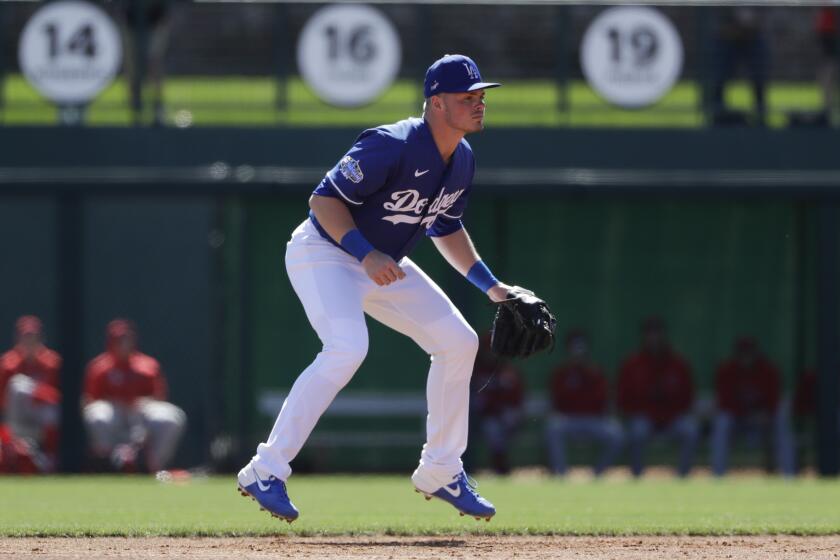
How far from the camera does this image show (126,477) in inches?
430

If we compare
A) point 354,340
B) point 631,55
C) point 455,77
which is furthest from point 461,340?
point 631,55

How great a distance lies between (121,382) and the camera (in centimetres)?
1129

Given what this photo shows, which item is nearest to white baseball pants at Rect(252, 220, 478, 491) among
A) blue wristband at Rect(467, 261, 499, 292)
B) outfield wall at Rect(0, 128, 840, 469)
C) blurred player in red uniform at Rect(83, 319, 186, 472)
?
blue wristband at Rect(467, 261, 499, 292)

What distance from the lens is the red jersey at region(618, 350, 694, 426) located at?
11922 mm

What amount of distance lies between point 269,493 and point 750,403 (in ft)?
24.5

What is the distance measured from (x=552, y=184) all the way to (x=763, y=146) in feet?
6.72

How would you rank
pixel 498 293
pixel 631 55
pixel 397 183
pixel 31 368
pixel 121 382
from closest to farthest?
pixel 397 183
pixel 498 293
pixel 121 382
pixel 31 368
pixel 631 55

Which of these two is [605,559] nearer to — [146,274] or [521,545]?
[521,545]

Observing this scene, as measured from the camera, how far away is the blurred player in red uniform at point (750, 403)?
473 inches

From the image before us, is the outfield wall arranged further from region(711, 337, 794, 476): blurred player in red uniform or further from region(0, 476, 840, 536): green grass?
region(0, 476, 840, 536): green grass

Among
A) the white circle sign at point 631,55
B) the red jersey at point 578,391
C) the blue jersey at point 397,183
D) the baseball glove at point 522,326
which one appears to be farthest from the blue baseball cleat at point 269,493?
the white circle sign at point 631,55

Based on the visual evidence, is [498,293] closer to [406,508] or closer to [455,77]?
[455,77]

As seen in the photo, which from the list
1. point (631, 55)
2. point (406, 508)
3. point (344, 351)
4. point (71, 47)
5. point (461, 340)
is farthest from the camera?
point (631, 55)

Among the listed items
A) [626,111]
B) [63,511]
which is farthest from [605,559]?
[626,111]
